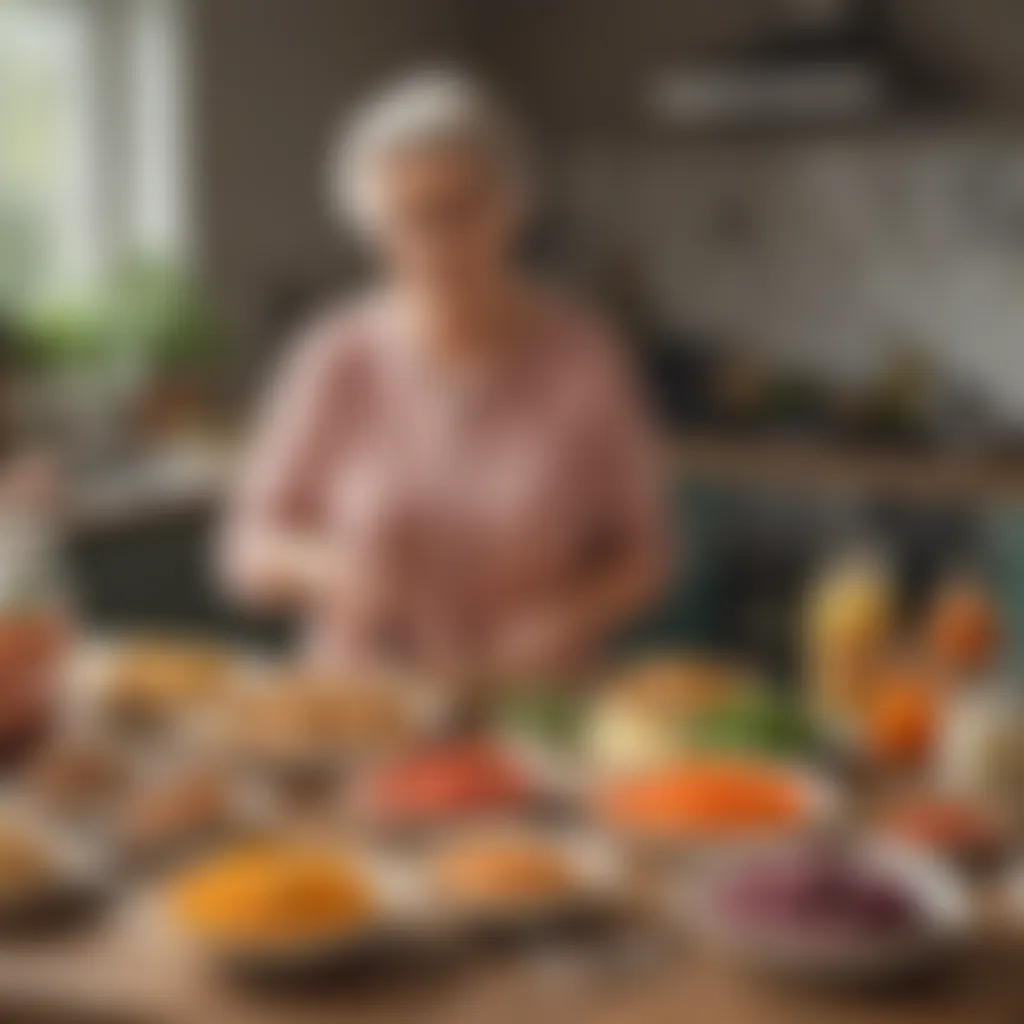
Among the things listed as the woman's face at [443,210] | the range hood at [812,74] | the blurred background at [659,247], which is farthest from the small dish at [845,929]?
the range hood at [812,74]

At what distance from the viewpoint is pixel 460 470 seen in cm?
224

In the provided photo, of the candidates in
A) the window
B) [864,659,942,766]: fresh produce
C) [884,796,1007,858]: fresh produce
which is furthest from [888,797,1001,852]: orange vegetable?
the window

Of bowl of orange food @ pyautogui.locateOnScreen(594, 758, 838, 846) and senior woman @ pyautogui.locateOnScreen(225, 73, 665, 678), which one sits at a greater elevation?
senior woman @ pyautogui.locateOnScreen(225, 73, 665, 678)

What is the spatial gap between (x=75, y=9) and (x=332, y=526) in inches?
73.8

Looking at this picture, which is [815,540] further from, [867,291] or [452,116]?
[452,116]

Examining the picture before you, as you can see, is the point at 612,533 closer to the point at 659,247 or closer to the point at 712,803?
the point at 712,803

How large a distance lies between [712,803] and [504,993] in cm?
35

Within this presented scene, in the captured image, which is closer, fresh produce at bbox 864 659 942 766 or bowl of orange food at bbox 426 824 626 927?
bowl of orange food at bbox 426 824 626 927

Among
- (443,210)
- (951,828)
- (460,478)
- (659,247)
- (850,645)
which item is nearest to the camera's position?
(951,828)

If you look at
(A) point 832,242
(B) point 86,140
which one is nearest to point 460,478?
(B) point 86,140

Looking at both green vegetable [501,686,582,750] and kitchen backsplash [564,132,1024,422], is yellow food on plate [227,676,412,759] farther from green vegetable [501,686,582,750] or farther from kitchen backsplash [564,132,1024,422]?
kitchen backsplash [564,132,1024,422]

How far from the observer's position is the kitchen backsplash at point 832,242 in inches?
168

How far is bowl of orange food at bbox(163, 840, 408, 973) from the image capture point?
1368 mm

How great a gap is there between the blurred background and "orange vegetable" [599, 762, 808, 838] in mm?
1673
